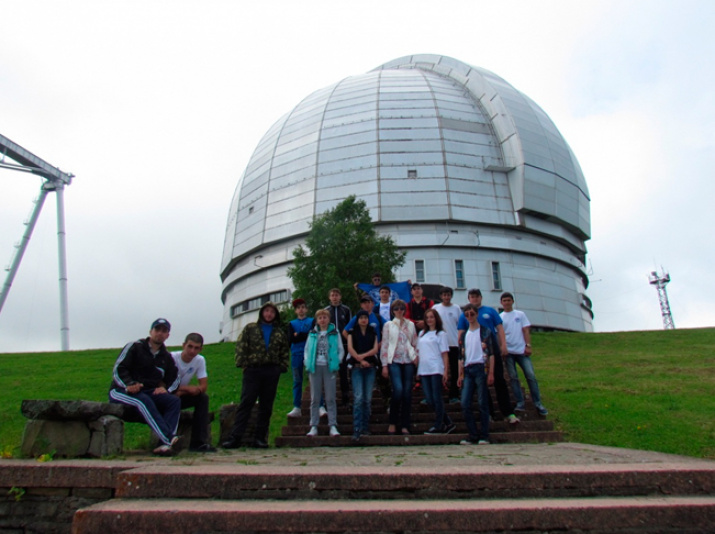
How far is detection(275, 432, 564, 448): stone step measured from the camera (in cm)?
621

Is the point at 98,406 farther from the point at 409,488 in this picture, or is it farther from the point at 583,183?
the point at 583,183

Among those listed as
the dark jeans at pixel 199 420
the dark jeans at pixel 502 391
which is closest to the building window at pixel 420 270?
the dark jeans at pixel 502 391

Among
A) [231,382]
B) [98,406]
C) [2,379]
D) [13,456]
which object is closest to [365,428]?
[98,406]

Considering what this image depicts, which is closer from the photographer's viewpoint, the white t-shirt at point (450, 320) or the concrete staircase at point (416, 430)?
the concrete staircase at point (416, 430)

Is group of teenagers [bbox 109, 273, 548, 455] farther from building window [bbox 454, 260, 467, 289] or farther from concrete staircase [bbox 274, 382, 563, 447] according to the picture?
building window [bbox 454, 260, 467, 289]

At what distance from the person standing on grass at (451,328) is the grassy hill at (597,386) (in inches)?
65.3

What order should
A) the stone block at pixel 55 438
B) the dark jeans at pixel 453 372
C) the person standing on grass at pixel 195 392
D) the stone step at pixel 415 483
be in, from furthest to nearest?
1. the dark jeans at pixel 453 372
2. the person standing on grass at pixel 195 392
3. the stone block at pixel 55 438
4. the stone step at pixel 415 483

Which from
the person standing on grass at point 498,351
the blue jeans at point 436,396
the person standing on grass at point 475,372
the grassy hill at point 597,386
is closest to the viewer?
the person standing on grass at point 475,372

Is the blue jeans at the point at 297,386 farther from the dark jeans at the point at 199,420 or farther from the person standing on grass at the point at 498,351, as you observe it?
the person standing on grass at the point at 498,351

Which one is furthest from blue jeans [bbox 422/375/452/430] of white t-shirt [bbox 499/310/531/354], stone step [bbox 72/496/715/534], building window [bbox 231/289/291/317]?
building window [bbox 231/289/291/317]

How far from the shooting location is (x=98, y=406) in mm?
4305

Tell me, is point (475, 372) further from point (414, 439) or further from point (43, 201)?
point (43, 201)

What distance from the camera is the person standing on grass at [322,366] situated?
6.65 meters

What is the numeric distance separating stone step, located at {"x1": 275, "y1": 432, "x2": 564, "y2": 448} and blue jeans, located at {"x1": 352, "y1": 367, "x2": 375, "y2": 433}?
0.59 ft
